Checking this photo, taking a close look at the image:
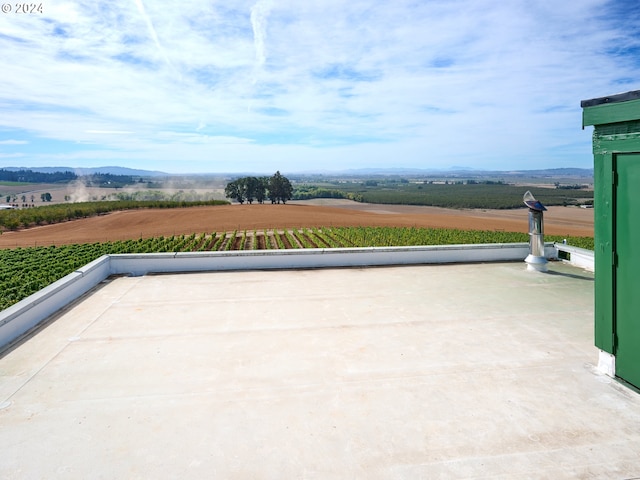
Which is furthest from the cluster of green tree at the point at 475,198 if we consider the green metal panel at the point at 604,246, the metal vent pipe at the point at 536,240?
the green metal panel at the point at 604,246

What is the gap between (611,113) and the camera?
4492 mm

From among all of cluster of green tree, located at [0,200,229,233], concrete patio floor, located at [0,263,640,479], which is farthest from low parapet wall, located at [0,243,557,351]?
cluster of green tree, located at [0,200,229,233]

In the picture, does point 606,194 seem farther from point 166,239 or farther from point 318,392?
point 166,239

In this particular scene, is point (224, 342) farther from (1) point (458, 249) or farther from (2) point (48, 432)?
Result: (1) point (458, 249)

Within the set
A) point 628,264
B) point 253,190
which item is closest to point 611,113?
point 628,264

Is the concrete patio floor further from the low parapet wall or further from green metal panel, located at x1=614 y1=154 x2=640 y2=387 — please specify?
the low parapet wall

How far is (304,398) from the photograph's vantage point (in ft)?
14.7

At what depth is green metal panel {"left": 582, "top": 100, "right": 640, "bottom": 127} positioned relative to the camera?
14.0ft

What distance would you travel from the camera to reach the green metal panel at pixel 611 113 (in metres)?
4.26

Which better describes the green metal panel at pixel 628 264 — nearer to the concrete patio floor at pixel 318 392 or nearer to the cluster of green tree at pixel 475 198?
the concrete patio floor at pixel 318 392

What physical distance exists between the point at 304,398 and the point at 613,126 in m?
4.07

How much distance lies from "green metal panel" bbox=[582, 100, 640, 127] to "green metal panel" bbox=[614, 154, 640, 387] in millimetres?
367

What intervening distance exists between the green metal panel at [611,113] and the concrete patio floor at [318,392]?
2.68 m

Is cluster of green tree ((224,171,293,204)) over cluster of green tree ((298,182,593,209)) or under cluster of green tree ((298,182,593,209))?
over
